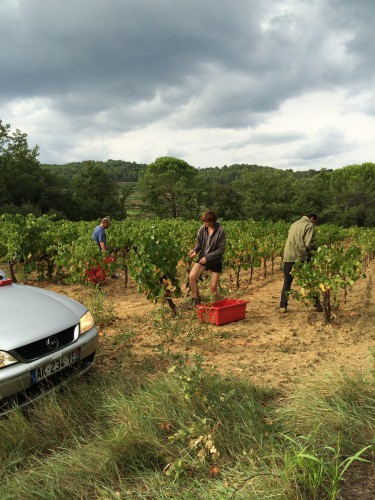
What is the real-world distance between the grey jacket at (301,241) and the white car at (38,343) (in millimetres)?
3862

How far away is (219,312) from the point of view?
582 cm

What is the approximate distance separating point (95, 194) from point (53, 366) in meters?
55.0

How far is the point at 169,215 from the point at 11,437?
183 feet

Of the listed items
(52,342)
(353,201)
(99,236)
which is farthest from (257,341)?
(353,201)

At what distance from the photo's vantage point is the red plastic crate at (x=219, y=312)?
5820 mm

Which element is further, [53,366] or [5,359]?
[53,366]

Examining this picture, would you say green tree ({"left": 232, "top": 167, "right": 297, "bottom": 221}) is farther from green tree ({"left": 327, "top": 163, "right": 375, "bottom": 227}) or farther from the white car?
the white car

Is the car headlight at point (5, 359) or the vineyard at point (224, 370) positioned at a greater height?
the car headlight at point (5, 359)

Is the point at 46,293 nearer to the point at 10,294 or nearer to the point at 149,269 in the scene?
the point at 10,294

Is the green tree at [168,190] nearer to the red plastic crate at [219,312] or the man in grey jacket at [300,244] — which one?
the man in grey jacket at [300,244]

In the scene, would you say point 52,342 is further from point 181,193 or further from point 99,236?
point 181,193

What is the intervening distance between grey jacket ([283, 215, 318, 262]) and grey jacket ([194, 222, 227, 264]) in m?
1.20

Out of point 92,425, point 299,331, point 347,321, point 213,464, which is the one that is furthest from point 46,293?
point 347,321

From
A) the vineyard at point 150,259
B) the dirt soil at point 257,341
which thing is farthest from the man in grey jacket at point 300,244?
the dirt soil at point 257,341
